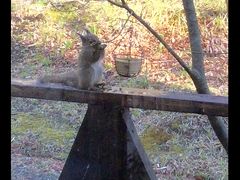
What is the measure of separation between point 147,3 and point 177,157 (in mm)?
527

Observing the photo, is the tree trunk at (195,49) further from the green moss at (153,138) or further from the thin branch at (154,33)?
the green moss at (153,138)

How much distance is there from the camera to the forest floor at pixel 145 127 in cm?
118

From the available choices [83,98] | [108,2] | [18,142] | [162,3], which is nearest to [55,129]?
Answer: [83,98]

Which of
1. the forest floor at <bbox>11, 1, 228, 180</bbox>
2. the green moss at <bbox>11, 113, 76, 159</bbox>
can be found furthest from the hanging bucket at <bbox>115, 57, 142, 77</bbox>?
the green moss at <bbox>11, 113, 76, 159</bbox>

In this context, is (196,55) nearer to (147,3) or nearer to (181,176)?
(147,3)

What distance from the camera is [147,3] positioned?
1.50m

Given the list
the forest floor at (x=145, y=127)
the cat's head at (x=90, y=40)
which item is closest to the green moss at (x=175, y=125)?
the forest floor at (x=145, y=127)

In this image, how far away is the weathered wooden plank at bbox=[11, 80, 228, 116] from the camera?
48.9 inches

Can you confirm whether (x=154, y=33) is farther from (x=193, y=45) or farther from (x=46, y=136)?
(x=46, y=136)

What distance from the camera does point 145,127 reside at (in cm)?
154

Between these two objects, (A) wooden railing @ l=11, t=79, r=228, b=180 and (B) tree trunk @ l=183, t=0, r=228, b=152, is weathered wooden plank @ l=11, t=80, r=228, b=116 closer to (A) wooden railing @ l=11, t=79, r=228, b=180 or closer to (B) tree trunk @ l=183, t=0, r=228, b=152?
(A) wooden railing @ l=11, t=79, r=228, b=180

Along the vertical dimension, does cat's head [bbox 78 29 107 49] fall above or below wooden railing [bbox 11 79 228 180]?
above

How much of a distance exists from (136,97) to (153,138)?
0.87ft

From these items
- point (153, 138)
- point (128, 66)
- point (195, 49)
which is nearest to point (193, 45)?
point (195, 49)
